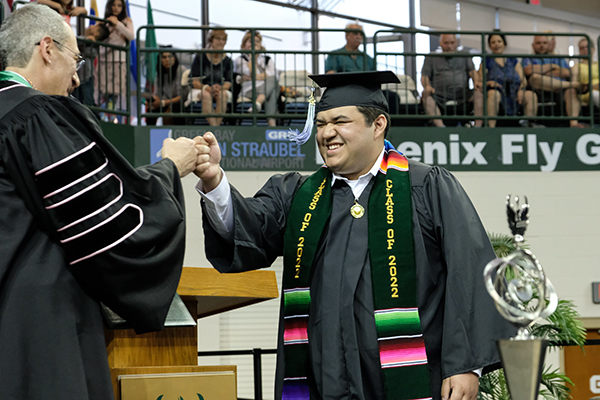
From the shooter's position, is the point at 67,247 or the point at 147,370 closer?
the point at 67,247

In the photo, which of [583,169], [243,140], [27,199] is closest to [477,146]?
[583,169]

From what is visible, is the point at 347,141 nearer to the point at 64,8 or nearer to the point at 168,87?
the point at 64,8

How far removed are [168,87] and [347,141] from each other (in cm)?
626

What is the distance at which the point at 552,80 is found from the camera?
9.23 m

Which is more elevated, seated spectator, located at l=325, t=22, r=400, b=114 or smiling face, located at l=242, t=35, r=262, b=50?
smiling face, located at l=242, t=35, r=262, b=50

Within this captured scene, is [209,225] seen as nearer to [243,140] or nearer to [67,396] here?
[67,396]

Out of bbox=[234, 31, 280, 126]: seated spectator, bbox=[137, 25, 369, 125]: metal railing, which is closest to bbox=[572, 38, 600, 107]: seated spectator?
bbox=[137, 25, 369, 125]: metal railing

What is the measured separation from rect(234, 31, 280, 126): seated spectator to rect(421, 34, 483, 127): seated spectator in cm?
190

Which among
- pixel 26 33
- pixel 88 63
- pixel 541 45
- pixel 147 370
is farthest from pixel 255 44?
pixel 147 370

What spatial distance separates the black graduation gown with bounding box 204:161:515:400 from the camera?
2600mm

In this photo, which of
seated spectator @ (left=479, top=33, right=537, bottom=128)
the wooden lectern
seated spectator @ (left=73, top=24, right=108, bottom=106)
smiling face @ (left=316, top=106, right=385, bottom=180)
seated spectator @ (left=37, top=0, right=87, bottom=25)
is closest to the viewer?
the wooden lectern

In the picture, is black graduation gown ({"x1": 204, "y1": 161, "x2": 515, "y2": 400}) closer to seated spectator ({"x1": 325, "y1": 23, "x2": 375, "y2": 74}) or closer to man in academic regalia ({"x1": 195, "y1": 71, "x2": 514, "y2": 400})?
man in academic regalia ({"x1": 195, "y1": 71, "x2": 514, "y2": 400})

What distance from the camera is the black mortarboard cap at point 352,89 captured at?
302cm

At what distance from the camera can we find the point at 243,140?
8.40 m
